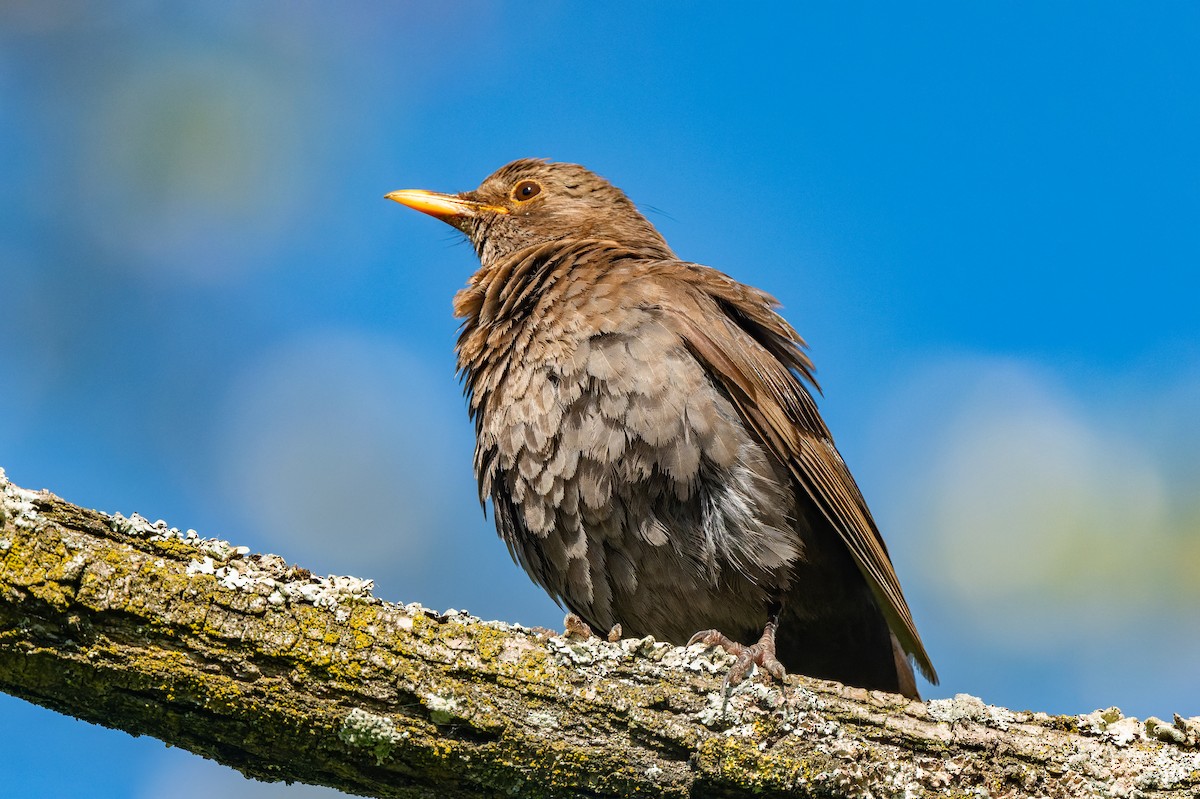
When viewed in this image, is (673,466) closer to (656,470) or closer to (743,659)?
(656,470)

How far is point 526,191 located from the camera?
22.8 feet

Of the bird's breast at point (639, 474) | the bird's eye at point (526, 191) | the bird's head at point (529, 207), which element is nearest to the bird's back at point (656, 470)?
the bird's breast at point (639, 474)

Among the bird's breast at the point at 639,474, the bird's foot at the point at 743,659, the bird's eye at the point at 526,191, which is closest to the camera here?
the bird's foot at the point at 743,659

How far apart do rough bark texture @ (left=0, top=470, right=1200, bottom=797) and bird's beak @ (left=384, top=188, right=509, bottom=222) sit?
3.85m

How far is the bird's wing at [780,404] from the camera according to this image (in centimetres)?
502

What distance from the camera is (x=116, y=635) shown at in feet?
9.57

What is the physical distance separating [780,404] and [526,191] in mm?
2488

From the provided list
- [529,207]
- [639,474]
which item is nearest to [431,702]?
[639,474]

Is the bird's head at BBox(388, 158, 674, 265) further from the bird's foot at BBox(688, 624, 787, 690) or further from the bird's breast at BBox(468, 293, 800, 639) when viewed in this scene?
the bird's foot at BBox(688, 624, 787, 690)

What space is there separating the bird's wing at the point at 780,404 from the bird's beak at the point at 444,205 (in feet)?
6.09

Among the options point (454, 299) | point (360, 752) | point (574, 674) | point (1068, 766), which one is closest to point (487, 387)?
point (454, 299)

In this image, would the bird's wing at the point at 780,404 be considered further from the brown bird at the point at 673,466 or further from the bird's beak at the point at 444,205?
the bird's beak at the point at 444,205

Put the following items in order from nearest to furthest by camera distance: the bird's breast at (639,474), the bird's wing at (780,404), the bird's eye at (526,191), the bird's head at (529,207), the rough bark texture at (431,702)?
1. the rough bark texture at (431,702)
2. the bird's breast at (639,474)
3. the bird's wing at (780,404)
4. the bird's head at (529,207)
5. the bird's eye at (526,191)

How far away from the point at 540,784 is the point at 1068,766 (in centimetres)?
166
